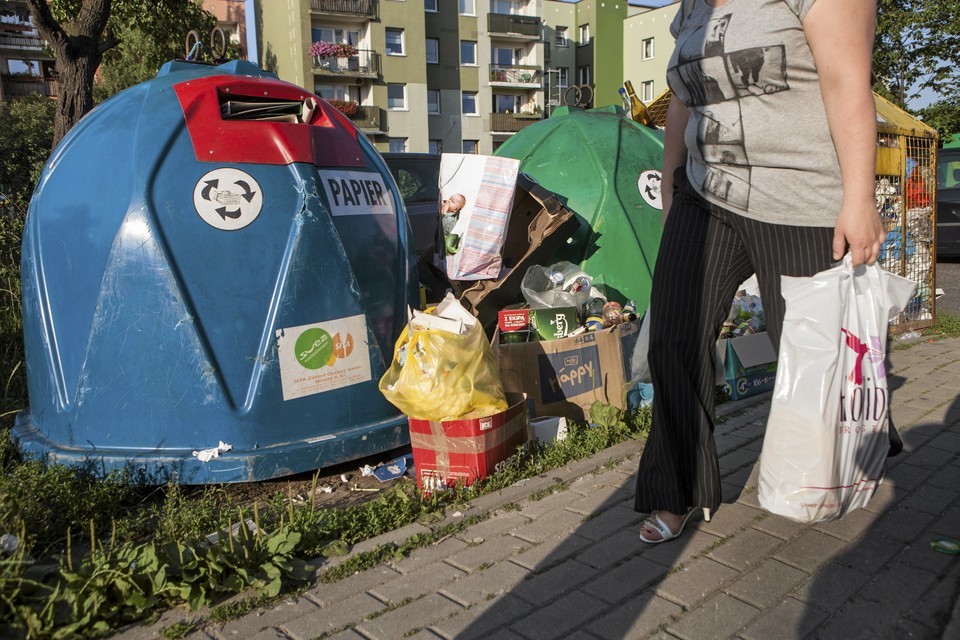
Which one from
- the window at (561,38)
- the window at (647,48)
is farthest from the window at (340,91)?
the window at (647,48)

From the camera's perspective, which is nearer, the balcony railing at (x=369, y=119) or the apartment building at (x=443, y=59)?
the balcony railing at (x=369, y=119)

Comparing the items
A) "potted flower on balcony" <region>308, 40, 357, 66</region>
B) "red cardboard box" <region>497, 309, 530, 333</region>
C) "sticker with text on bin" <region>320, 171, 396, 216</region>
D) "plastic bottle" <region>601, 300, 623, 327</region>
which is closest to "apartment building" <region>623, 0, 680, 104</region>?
"potted flower on balcony" <region>308, 40, 357, 66</region>

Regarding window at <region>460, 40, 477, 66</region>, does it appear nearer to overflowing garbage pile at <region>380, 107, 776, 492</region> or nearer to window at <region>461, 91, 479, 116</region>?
window at <region>461, 91, 479, 116</region>

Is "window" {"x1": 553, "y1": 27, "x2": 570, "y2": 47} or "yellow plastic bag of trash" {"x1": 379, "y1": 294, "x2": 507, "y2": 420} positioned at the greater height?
"window" {"x1": 553, "y1": 27, "x2": 570, "y2": 47}

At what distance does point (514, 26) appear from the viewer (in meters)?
43.3

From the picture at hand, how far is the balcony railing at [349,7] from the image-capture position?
3612cm

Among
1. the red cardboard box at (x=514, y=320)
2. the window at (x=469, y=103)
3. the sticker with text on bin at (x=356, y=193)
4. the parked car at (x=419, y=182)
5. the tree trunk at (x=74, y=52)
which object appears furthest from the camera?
the window at (x=469, y=103)

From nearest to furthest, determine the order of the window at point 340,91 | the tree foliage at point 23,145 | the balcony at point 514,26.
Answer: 1. the tree foliage at point 23,145
2. the window at point 340,91
3. the balcony at point 514,26

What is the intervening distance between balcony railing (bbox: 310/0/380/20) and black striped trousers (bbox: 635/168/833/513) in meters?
37.3

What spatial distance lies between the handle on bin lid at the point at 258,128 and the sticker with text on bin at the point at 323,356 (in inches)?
28.8

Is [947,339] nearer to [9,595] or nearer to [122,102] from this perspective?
[122,102]

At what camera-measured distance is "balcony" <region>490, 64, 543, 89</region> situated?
41938 millimetres

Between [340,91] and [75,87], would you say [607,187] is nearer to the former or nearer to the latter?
[75,87]

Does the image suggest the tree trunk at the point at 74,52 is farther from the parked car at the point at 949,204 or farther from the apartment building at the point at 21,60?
the apartment building at the point at 21,60
